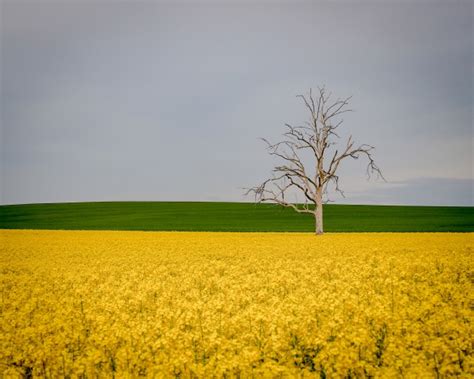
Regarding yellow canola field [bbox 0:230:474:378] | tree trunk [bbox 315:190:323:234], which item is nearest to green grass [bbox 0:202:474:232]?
tree trunk [bbox 315:190:323:234]

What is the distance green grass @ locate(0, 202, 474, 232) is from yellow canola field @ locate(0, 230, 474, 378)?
26795 mm

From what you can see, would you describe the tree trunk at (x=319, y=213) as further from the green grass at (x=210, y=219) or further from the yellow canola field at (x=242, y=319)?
the yellow canola field at (x=242, y=319)

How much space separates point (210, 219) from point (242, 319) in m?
48.7

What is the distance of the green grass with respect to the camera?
159 feet

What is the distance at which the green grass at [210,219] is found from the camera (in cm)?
4834

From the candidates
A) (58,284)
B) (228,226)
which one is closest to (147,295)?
(58,284)

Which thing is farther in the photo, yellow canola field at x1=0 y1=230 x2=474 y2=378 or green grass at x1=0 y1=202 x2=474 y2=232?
green grass at x1=0 y1=202 x2=474 y2=232

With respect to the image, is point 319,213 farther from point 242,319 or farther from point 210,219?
point 242,319

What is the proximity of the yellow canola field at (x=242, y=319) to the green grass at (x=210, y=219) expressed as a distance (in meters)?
26.8

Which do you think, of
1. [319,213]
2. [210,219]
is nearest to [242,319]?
[319,213]

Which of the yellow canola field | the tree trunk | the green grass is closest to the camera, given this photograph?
the yellow canola field

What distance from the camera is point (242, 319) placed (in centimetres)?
1048

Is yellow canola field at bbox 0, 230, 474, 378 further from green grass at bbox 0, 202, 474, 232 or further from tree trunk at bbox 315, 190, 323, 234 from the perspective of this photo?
green grass at bbox 0, 202, 474, 232

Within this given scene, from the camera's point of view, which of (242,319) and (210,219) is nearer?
(242,319)
